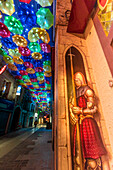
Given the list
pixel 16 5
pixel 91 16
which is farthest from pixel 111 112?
pixel 16 5

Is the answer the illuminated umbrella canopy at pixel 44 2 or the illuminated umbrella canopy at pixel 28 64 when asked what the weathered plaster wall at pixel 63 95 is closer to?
the illuminated umbrella canopy at pixel 44 2

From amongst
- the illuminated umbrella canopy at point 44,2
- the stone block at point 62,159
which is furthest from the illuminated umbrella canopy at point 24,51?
the stone block at point 62,159

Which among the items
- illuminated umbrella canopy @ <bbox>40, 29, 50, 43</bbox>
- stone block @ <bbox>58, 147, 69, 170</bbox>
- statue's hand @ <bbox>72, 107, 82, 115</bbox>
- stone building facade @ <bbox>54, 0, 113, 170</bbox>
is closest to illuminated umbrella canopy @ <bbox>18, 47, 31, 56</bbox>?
illuminated umbrella canopy @ <bbox>40, 29, 50, 43</bbox>

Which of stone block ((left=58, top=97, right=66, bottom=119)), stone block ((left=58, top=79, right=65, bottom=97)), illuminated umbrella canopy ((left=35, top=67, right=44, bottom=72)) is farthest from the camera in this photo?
illuminated umbrella canopy ((left=35, top=67, right=44, bottom=72))

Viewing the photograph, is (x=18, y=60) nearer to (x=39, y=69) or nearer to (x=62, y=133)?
(x=39, y=69)

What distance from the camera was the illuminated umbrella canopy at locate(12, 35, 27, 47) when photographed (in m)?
6.25

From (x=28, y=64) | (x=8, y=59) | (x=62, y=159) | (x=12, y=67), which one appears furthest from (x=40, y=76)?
(x=62, y=159)

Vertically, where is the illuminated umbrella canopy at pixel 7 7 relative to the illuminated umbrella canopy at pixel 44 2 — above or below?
above

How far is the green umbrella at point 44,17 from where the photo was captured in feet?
16.2

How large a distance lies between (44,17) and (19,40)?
2.88 meters

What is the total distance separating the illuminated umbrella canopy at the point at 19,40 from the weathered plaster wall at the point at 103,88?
6.05 metres

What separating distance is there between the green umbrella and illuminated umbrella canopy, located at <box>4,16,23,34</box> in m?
1.52

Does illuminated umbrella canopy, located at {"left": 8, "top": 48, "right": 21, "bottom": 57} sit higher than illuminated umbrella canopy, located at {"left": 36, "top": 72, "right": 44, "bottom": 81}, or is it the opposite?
illuminated umbrella canopy, located at {"left": 8, "top": 48, "right": 21, "bottom": 57}

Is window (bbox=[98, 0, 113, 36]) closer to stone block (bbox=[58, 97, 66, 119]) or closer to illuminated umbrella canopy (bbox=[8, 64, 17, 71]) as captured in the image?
stone block (bbox=[58, 97, 66, 119])
